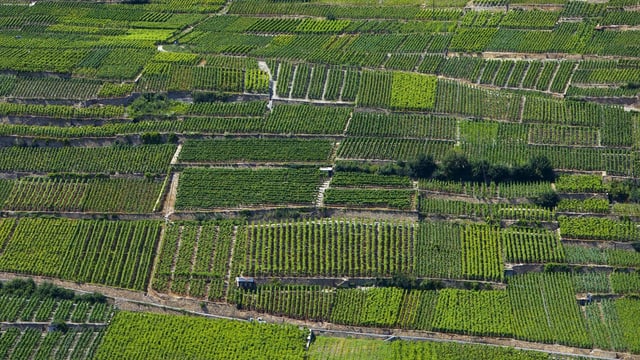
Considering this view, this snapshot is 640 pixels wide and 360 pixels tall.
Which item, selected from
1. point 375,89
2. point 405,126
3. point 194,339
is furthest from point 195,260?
point 375,89

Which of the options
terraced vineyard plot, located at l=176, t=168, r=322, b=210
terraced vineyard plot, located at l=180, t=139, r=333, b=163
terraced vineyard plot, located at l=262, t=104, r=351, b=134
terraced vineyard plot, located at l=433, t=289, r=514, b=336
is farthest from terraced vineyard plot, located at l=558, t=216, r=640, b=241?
terraced vineyard plot, located at l=262, t=104, r=351, b=134

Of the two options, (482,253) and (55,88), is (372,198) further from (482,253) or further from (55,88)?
(55,88)

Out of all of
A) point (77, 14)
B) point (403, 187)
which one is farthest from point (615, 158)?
point (77, 14)

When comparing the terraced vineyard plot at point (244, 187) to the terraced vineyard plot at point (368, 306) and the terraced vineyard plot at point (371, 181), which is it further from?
the terraced vineyard plot at point (368, 306)

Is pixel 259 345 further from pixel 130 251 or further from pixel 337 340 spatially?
pixel 130 251

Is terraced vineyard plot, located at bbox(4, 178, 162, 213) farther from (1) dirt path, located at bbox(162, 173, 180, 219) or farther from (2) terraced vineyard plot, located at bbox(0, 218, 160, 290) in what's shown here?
(2) terraced vineyard plot, located at bbox(0, 218, 160, 290)

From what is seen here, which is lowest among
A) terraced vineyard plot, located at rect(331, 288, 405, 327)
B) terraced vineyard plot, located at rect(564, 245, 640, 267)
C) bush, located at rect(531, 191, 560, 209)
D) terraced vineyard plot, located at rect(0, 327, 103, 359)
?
terraced vineyard plot, located at rect(0, 327, 103, 359)

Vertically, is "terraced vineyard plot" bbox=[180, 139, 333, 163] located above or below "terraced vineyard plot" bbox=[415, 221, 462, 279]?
above
